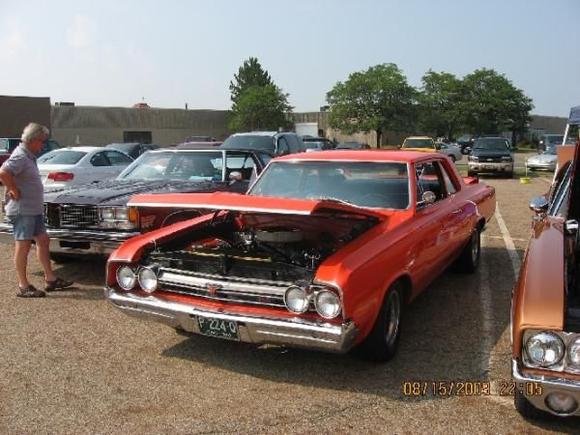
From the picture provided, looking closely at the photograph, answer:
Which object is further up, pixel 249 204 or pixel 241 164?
pixel 241 164

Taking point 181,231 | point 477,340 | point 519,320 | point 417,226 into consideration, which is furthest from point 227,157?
point 519,320

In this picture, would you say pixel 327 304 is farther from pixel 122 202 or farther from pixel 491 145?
pixel 491 145

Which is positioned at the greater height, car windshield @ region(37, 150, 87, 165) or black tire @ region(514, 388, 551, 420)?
car windshield @ region(37, 150, 87, 165)

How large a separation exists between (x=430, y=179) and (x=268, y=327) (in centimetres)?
282

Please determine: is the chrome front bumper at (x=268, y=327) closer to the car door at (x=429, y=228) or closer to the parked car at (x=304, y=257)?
the parked car at (x=304, y=257)

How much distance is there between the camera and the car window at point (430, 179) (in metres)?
5.44

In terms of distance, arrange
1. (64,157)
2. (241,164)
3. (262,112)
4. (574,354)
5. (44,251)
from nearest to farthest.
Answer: (574,354)
(44,251)
(241,164)
(64,157)
(262,112)

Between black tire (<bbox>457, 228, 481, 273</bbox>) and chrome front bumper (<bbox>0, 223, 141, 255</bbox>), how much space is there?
359 cm

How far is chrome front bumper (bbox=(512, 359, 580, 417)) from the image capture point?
282cm

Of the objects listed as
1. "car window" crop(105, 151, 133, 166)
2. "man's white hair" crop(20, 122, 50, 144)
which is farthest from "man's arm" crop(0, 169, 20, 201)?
"car window" crop(105, 151, 133, 166)

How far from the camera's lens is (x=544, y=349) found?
2.91 m

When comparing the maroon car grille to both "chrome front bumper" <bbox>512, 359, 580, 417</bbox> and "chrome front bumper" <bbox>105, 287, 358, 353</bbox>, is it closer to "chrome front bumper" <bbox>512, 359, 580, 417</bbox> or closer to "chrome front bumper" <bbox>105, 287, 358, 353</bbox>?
"chrome front bumper" <bbox>105, 287, 358, 353</bbox>

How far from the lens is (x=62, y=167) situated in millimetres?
12719
